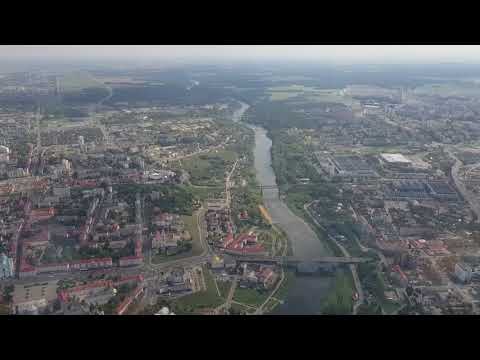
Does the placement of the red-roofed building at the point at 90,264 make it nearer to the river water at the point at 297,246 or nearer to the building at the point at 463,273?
the river water at the point at 297,246

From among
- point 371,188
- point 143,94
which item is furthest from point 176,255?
point 143,94

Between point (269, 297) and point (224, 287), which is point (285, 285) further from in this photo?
point (224, 287)

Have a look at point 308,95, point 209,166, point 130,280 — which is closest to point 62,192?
point 209,166

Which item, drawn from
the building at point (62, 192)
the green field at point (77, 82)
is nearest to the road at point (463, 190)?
the building at point (62, 192)

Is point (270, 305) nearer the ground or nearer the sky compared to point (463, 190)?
nearer the ground

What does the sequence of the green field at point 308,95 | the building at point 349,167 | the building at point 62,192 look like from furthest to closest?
1. the green field at point 308,95
2. the building at point 349,167
3. the building at point 62,192
